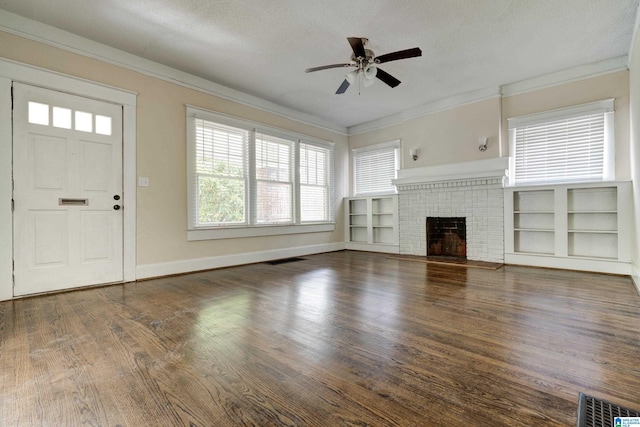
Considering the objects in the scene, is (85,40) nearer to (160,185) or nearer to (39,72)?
(39,72)

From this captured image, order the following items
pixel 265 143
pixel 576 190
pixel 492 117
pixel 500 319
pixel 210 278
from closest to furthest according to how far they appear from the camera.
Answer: pixel 500 319 → pixel 210 278 → pixel 576 190 → pixel 492 117 → pixel 265 143

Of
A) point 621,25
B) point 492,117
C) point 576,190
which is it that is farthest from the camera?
point 492,117

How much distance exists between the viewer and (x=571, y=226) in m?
4.45

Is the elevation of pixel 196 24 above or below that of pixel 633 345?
above

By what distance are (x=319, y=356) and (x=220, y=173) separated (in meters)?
3.85

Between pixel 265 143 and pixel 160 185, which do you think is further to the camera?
pixel 265 143

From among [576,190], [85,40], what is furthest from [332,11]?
[576,190]

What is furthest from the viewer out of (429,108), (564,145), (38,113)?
(429,108)

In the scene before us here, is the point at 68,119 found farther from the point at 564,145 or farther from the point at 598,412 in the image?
the point at 564,145

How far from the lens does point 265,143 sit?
221 inches

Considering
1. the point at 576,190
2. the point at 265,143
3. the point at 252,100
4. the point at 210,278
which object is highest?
the point at 252,100

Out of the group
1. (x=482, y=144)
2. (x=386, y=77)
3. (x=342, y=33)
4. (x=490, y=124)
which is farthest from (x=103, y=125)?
(x=490, y=124)

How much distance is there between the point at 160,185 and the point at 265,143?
83.0 inches

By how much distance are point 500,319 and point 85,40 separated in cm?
544
